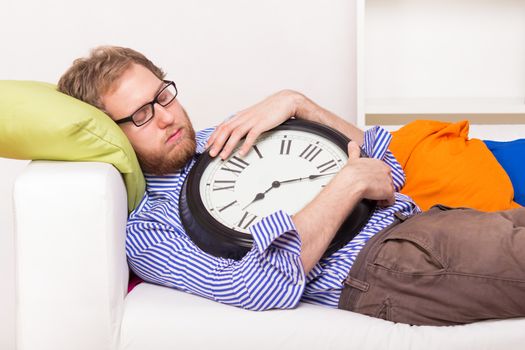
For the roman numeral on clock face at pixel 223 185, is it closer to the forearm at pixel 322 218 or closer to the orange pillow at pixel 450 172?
the forearm at pixel 322 218

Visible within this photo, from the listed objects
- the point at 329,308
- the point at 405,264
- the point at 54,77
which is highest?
the point at 54,77

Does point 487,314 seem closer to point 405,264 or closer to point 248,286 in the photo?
point 405,264

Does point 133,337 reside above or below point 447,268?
below

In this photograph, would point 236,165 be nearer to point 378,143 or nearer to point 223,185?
point 223,185

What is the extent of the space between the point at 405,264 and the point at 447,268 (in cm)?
9

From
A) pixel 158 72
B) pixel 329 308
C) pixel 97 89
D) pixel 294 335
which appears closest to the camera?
pixel 294 335

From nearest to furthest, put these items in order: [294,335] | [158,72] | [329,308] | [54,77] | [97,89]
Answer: [294,335], [329,308], [97,89], [158,72], [54,77]

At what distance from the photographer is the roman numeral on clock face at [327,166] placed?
70.4 inches

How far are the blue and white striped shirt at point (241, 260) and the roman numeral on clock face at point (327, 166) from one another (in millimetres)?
149

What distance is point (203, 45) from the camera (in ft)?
9.53

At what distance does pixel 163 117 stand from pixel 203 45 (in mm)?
1132

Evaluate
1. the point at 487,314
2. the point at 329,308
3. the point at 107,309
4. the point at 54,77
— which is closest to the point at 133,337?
the point at 107,309

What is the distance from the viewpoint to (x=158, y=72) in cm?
201

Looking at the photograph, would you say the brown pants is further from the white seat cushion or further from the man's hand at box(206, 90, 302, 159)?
the man's hand at box(206, 90, 302, 159)
